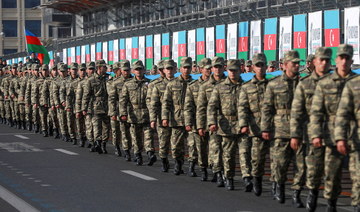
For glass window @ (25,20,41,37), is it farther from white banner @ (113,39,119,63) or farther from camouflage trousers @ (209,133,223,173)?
camouflage trousers @ (209,133,223,173)

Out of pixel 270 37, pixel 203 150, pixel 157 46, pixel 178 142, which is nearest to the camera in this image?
pixel 203 150

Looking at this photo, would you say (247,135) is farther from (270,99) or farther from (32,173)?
(32,173)

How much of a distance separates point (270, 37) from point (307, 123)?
14573 millimetres

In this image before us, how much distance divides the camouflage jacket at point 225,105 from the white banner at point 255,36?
12.9 m

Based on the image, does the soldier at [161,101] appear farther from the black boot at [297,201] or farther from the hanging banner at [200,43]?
the hanging banner at [200,43]

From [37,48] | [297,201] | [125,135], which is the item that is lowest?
[297,201]

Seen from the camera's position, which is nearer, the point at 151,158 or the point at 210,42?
the point at 151,158

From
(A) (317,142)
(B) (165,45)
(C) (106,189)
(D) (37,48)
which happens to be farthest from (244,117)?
(D) (37,48)

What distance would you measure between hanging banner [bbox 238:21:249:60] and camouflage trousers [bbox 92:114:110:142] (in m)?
8.16

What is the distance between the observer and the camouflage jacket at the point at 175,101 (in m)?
15.8

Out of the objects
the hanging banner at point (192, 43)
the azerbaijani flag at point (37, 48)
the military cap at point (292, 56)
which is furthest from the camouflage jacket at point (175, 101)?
the azerbaijani flag at point (37, 48)

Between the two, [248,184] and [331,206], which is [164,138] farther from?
[331,206]

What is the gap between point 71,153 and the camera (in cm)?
1961

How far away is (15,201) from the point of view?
1170cm
